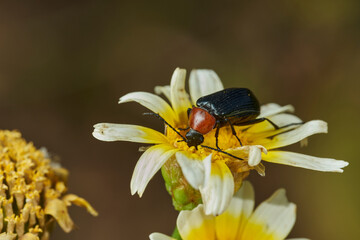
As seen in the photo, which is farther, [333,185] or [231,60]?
[231,60]

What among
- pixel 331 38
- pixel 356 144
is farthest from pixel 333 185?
pixel 331 38

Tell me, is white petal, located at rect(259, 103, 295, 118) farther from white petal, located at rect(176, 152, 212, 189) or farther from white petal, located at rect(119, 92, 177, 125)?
white petal, located at rect(176, 152, 212, 189)

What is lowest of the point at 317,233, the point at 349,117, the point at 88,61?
the point at 317,233

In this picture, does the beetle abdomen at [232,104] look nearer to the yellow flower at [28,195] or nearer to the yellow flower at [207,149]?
the yellow flower at [207,149]

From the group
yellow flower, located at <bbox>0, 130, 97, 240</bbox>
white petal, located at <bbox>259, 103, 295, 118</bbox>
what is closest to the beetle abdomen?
white petal, located at <bbox>259, 103, 295, 118</bbox>

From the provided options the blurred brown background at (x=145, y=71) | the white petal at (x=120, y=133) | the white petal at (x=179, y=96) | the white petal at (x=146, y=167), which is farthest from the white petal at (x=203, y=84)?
the blurred brown background at (x=145, y=71)

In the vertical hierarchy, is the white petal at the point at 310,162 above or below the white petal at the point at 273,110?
below

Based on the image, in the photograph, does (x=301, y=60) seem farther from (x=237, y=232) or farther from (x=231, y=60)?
(x=237, y=232)
